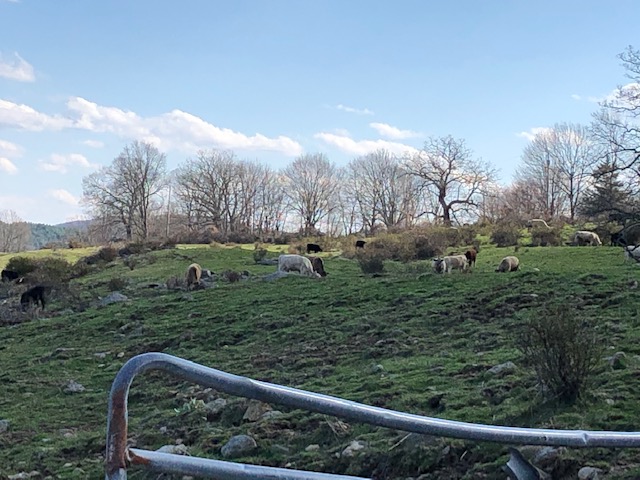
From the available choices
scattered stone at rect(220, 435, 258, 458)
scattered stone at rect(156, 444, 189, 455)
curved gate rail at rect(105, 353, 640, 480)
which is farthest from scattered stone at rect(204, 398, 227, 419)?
curved gate rail at rect(105, 353, 640, 480)

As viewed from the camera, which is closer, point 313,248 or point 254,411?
point 254,411

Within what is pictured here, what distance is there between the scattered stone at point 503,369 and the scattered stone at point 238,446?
8.55 ft

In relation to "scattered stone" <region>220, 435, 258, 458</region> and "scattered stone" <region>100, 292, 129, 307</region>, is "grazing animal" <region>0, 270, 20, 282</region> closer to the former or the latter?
"scattered stone" <region>100, 292, 129, 307</region>

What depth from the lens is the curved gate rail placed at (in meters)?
1.44

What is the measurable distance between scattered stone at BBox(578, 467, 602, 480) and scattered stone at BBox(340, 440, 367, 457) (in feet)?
5.41

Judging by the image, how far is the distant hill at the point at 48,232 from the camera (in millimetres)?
82438

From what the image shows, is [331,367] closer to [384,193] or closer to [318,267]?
[318,267]

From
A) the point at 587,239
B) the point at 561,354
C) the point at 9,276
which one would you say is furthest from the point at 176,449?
the point at 9,276

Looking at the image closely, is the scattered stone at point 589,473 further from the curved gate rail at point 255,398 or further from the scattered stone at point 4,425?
the scattered stone at point 4,425

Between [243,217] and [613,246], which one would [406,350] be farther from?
[243,217]

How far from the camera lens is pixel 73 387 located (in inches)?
353

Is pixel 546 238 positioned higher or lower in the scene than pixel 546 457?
higher

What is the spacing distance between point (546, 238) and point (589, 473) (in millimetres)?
25265

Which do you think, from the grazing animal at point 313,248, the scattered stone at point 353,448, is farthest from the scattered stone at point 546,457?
the grazing animal at point 313,248
